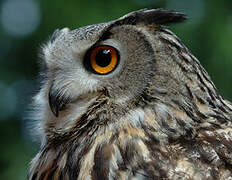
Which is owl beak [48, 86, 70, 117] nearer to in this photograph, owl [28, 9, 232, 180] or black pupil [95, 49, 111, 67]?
owl [28, 9, 232, 180]

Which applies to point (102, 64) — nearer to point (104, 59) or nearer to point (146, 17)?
point (104, 59)

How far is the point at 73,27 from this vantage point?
Answer: 5781 mm

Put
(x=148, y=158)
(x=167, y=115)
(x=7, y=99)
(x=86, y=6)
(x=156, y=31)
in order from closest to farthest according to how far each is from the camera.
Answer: (x=148, y=158), (x=167, y=115), (x=156, y=31), (x=86, y=6), (x=7, y=99)

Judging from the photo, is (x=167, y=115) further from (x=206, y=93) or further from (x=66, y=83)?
(x=66, y=83)

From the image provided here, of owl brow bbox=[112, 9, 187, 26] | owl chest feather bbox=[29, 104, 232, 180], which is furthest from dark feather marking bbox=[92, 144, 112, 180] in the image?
owl brow bbox=[112, 9, 187, 26]

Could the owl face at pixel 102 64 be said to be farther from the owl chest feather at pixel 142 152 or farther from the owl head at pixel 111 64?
the owl chest feather at pixel 142 152

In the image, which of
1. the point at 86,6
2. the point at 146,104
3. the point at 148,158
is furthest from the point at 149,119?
the point at 86,6

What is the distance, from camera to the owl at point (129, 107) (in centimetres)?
206

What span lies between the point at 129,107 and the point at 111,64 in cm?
22

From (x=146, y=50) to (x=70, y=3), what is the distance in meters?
4.16

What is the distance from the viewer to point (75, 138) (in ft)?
7.47

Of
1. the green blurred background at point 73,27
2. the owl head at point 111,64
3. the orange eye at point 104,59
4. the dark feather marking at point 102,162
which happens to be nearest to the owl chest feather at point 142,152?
the dark feather marking at point 102,162

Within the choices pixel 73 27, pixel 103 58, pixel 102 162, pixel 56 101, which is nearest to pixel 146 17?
pixel 103 58

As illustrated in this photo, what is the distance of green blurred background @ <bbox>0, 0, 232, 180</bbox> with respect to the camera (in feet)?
18.9
